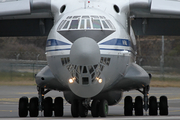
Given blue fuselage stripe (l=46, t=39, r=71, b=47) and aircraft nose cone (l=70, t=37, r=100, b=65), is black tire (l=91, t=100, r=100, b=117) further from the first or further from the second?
aircraft nose cone (l=70, t=37, r=100, b=65)

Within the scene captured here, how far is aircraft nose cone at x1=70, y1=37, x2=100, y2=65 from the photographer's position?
373 inches

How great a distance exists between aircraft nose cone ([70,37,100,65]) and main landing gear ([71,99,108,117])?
6.82ft

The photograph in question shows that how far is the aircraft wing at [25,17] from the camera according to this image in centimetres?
1288

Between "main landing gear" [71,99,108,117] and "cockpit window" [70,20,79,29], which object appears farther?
"main landing gear" [71,99,108,117]

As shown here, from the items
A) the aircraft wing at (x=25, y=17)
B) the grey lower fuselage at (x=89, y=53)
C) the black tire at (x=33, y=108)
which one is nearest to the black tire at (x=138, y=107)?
the grey lower fuselage at (x=89, y=53)

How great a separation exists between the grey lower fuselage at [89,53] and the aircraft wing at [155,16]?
136cm

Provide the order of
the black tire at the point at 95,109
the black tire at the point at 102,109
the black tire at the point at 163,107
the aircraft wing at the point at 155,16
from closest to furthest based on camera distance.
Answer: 1. the black tire at the point at 102,109
2. the black tire at the point at 95,109
3. the aircraft wing at the point at 155,16
4. the black tire at the point at 163,107

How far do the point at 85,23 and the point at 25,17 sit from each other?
372 cm

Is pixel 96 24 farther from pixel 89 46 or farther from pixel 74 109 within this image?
pixel 74 109

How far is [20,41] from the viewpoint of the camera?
34.3 metres

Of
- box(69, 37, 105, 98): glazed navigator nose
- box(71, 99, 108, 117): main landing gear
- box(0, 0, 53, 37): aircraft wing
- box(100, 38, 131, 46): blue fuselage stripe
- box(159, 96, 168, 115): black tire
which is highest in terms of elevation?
box(0, 0, 53, 37): aircraft wing

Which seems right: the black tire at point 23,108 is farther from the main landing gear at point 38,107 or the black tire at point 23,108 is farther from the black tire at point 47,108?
the black tire at point 47,108

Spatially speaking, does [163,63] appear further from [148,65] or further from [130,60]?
[130,60]

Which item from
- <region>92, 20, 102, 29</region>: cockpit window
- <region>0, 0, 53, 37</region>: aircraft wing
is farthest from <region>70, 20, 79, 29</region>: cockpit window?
<region>0, 0, 53, 37</region>: aircraft wing
